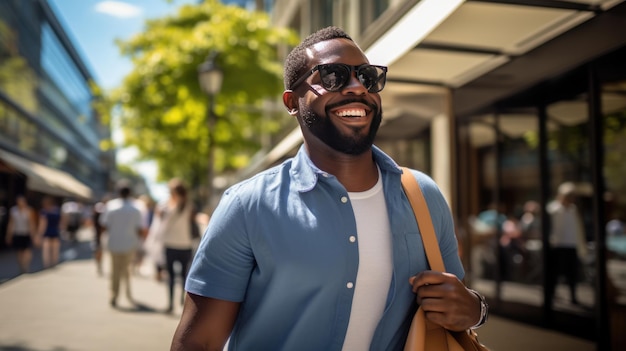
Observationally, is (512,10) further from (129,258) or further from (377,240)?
(129,258)

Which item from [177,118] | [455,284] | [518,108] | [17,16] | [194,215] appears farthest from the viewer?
[17,16]

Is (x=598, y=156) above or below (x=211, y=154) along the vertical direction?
below

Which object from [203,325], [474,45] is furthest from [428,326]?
[474,45]

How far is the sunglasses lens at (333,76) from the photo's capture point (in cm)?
190

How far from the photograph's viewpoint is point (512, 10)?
5332 mm

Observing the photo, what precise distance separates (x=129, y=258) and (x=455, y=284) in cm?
912

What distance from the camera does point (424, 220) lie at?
190 centimetres

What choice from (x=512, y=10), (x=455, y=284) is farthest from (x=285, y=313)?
(x=512, y=10)

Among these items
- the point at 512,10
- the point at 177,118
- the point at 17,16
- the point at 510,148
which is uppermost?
the point at 17,16

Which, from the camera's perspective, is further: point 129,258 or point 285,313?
point 129,258

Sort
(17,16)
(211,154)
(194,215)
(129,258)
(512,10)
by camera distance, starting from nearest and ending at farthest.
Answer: (512,10) → (194,215) → (129,258) → (211,154) → (17,16)

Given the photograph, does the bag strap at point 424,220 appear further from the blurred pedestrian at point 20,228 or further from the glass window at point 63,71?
the glass window at point 63,71

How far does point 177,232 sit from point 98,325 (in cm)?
163

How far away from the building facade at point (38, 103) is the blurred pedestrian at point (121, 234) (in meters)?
9.82
